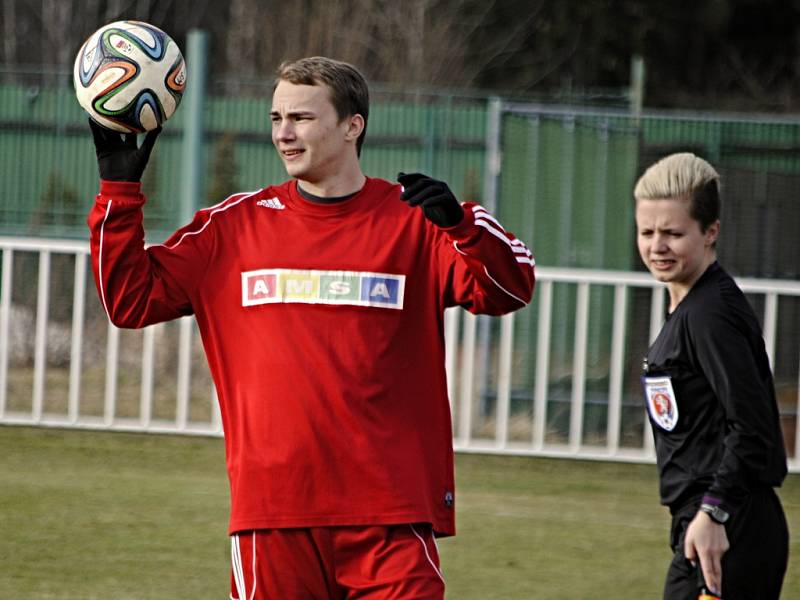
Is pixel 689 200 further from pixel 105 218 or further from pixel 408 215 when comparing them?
pixel 105 218

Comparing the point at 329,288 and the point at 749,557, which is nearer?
the point at 749,557

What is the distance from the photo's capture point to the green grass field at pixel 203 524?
6535mm

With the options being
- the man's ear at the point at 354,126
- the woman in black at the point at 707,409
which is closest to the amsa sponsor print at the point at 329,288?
the man's ear at the point at 354,126

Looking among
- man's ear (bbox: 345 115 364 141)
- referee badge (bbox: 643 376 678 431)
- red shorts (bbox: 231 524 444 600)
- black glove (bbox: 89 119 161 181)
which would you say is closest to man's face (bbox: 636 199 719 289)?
referee badge (bbox: 643 376 678 431)

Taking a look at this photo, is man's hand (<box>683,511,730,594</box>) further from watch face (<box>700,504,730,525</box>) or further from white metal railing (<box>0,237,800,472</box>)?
white metal railing (<box>0,237,800,472</box>)

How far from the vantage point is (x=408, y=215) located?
410cm

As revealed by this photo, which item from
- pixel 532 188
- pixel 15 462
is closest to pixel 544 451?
pixel 532 188

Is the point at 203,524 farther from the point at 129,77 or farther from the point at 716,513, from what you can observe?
the point at 716,513

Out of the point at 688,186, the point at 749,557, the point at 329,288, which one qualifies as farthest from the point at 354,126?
the point at 749,557

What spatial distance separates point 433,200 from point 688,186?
2.49 ft

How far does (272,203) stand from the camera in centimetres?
420

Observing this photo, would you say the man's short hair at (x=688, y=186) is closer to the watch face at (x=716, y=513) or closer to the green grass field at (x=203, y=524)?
the watch face at (x=716, y=513)

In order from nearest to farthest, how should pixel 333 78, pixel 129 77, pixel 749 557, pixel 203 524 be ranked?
pixel 749 557, pixel 333 78, pixel 129 77, pixel 203 524

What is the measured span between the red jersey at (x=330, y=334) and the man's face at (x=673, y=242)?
329mm
